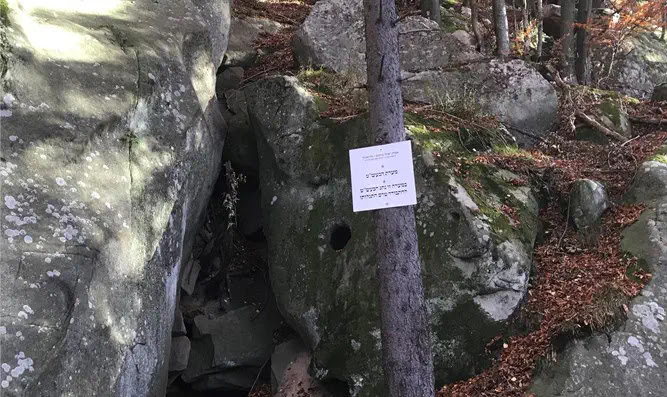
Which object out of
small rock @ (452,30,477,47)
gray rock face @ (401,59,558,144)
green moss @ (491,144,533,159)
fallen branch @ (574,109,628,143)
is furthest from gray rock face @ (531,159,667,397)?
small rock @ (452,30,477,47)

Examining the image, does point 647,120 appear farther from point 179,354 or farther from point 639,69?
point 179,354

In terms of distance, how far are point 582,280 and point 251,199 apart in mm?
5241

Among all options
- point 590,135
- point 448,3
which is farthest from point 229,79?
point 448,3

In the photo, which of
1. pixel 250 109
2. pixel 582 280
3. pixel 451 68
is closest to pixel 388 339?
pixel 582 280

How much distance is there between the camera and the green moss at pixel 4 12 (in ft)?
19.0

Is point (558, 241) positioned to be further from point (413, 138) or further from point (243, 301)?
point (243, 301)

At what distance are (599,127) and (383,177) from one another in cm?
593

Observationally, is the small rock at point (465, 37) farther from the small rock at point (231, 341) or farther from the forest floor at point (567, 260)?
the small rock at point (231, 341)

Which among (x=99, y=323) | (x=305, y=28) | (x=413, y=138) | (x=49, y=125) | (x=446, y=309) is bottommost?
(x=446, y=309)

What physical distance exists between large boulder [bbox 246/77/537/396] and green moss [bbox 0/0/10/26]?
3.35 metres

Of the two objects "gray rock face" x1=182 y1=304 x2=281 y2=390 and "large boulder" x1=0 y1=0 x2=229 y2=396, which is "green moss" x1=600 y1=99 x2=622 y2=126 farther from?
"large boulder" x1=0 y1=0 x2=229 y2=396

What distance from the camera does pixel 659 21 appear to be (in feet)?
44.7

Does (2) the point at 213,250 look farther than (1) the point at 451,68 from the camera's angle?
No

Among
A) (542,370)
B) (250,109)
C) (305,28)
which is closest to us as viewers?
(542,370)
